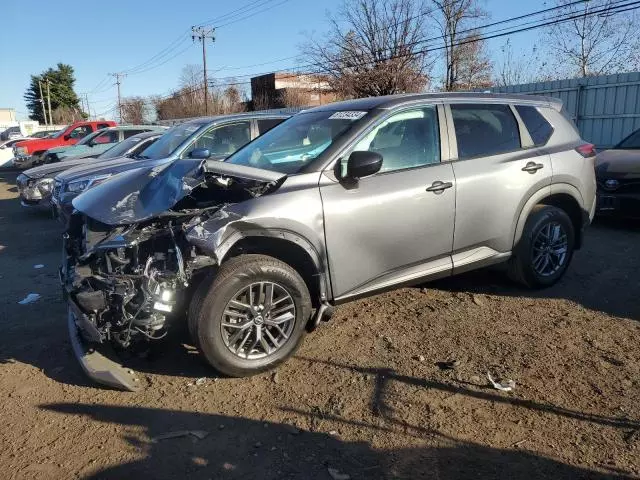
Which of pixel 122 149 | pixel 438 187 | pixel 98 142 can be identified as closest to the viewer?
pixel 438 187

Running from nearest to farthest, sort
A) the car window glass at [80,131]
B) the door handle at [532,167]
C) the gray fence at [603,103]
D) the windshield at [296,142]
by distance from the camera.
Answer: the windshield at [296,142] → the door handle at [532,167] → the gray fence at [603,103] → the car window glass at [80,131]

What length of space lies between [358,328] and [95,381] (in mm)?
2030

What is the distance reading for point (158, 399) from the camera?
342 centimetres

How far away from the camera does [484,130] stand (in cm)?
469

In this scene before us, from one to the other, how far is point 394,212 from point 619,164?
5186 mm

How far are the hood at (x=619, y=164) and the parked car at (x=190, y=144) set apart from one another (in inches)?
183

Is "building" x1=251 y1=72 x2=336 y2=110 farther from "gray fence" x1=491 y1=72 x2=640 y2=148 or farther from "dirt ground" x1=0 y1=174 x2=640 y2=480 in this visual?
"dirt ground" x1=0 y1=174 x2=640 y2=480

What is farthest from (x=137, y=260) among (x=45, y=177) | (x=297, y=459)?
(x=45, y=177)

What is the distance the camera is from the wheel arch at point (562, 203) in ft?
15.6

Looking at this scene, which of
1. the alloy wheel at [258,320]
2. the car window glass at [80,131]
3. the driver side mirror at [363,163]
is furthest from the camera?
the car window glass at [80,131]

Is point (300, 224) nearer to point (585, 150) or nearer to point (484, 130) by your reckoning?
point (484, 130)

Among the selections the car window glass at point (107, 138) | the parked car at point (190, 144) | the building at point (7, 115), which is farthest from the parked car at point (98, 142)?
the building at point (7, 115)

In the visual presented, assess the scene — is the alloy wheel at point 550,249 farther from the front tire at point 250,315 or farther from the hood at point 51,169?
the hood at point 51,169

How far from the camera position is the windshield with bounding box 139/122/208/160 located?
7.96 metres
